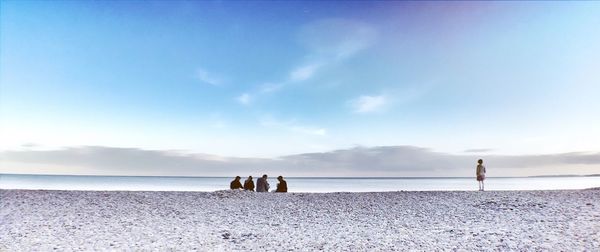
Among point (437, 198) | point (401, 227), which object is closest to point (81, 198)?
point (401, 227)

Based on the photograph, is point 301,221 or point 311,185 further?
point 311,185

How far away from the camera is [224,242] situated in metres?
11.8

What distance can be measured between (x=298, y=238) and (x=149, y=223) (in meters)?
5.74

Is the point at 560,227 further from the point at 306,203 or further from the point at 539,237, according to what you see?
the point at 306,203

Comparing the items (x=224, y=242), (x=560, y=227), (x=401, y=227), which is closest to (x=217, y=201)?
(x=224, y=242)

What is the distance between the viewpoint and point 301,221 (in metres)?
15.0

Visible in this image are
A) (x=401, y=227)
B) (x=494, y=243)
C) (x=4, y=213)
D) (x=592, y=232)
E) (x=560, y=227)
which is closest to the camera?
(x=494, y=243)

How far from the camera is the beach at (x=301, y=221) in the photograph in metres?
11.4

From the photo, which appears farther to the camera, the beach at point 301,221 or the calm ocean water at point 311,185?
the calm ocean water at point 311,185

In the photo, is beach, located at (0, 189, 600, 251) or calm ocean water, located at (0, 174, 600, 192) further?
calm ocean water, located at (0, 174, 600, 192)

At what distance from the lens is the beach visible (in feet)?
37.4

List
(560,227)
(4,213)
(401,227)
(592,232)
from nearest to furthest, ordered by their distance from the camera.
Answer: (592,232) → (560,227) → (401,227) → (4,213)

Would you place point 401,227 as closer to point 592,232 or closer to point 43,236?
point 592,232

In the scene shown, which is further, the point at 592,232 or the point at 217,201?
the point at 217,201
